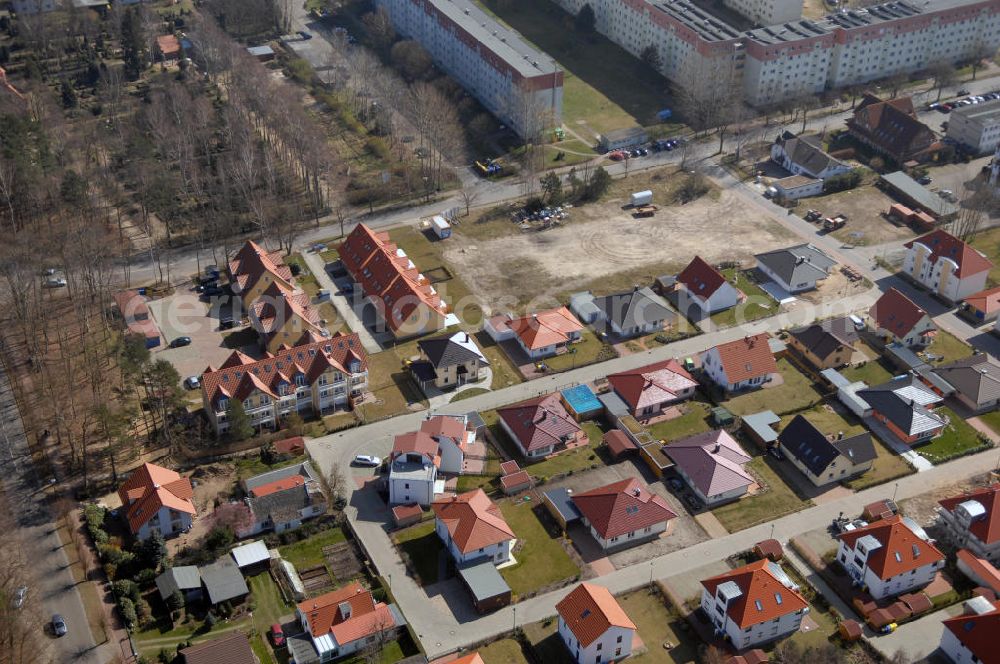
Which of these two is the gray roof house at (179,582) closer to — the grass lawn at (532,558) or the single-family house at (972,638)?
the grass lawn at (532,558)

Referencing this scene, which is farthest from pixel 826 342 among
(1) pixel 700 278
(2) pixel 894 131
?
(2) pixel 894 131

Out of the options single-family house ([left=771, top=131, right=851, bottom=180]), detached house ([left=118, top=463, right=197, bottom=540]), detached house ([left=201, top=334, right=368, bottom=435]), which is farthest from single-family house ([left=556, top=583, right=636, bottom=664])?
single-family house ([left=771, top=131, right=851, bottom=180])

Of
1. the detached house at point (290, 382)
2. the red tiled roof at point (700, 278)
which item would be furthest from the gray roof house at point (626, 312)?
the detached house at point (290, 382)

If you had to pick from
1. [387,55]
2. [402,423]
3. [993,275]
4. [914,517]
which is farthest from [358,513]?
[387,55]

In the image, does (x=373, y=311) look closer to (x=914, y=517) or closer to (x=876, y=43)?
(x=914, y=517)

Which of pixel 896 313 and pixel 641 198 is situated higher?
pixel 896 313

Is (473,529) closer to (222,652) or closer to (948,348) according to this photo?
(222,652)
